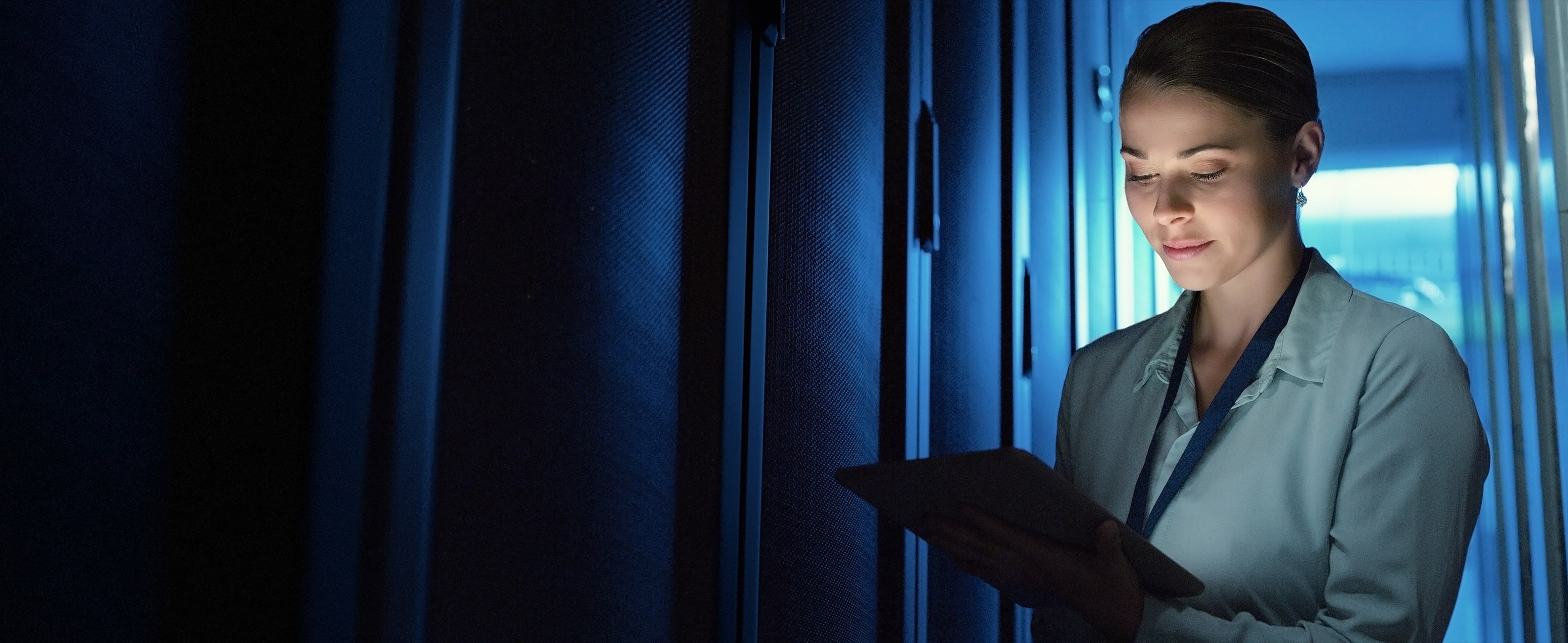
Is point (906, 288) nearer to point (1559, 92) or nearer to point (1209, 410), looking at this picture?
point (1209, 410)

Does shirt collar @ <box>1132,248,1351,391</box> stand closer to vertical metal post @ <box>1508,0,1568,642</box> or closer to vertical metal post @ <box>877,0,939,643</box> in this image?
vertical metal post @ <box>877,0,939,643</box>

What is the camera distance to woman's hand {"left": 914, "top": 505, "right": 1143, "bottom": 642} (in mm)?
1187

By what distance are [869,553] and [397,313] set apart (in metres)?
0.94

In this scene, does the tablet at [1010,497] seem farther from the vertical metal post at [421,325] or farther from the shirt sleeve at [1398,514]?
the vertical metal post at [421,325]

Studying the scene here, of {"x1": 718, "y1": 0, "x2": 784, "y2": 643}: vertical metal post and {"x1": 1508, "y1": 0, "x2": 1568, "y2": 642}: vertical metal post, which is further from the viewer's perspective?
{"x1": 1508, "y1": 0, "x2": 1568, "y2": 642}: vertical metal post

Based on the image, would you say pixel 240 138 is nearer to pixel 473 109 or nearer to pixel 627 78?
pixel 473 109

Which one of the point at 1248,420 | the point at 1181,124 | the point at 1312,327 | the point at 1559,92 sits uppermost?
the point at 1559,92

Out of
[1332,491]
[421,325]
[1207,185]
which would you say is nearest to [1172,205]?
[1207,185]

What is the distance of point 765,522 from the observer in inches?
46.6

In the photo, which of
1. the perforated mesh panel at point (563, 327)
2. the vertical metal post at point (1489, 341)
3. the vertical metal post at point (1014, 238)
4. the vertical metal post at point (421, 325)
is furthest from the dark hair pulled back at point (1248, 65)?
the vertical metal post at point (1489, 341)

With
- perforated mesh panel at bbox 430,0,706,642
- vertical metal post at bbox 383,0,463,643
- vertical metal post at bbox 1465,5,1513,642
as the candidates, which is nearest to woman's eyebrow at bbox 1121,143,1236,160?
perforated mesh panel at bbox 430,0,706,642

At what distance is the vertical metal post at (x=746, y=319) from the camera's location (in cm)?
106

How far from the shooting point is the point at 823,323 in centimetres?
136

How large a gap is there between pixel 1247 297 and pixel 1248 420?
7.5 inches
